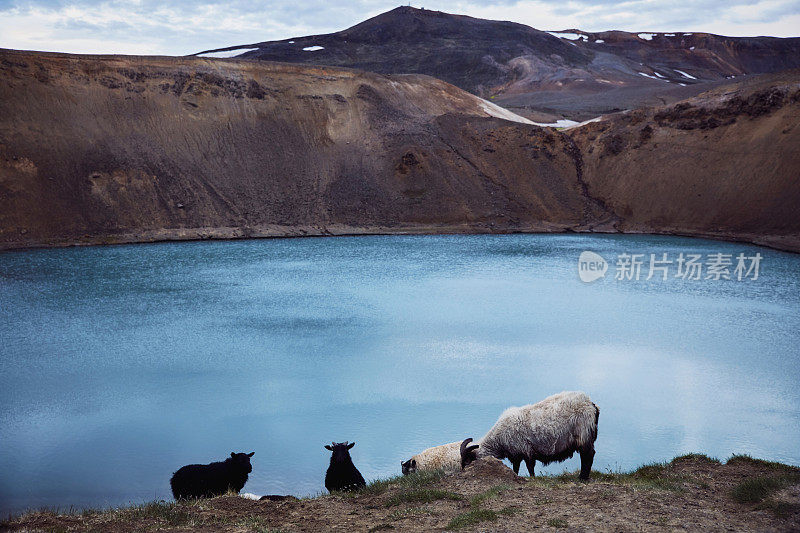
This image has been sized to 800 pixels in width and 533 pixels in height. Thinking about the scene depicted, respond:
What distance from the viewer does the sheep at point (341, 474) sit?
34.1 ft

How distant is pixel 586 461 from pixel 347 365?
34.6ft

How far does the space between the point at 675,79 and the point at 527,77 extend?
32.2m

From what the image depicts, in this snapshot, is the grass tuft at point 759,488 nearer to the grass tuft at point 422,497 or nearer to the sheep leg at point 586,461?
the sheep leg at point 586,461

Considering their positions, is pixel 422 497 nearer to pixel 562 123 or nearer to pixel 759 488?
pixel 759 488

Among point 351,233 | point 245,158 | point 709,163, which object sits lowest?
point 351,233

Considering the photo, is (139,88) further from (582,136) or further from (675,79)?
(675,79)

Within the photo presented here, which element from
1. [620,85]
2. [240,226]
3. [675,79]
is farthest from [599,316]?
[675,79]

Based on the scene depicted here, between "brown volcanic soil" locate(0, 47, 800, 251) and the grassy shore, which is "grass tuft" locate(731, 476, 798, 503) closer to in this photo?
the grassy shore

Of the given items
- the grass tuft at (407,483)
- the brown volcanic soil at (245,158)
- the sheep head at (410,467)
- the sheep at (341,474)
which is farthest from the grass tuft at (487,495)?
the brown volcanic soil at (245,158)

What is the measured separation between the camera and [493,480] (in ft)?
29.5

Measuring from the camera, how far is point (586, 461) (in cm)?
996

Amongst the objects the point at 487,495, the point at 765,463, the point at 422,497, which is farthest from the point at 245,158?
the point at 487,495

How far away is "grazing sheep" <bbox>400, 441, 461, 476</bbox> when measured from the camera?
10758 millimetres

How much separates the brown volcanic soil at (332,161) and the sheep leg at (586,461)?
1513 inches
